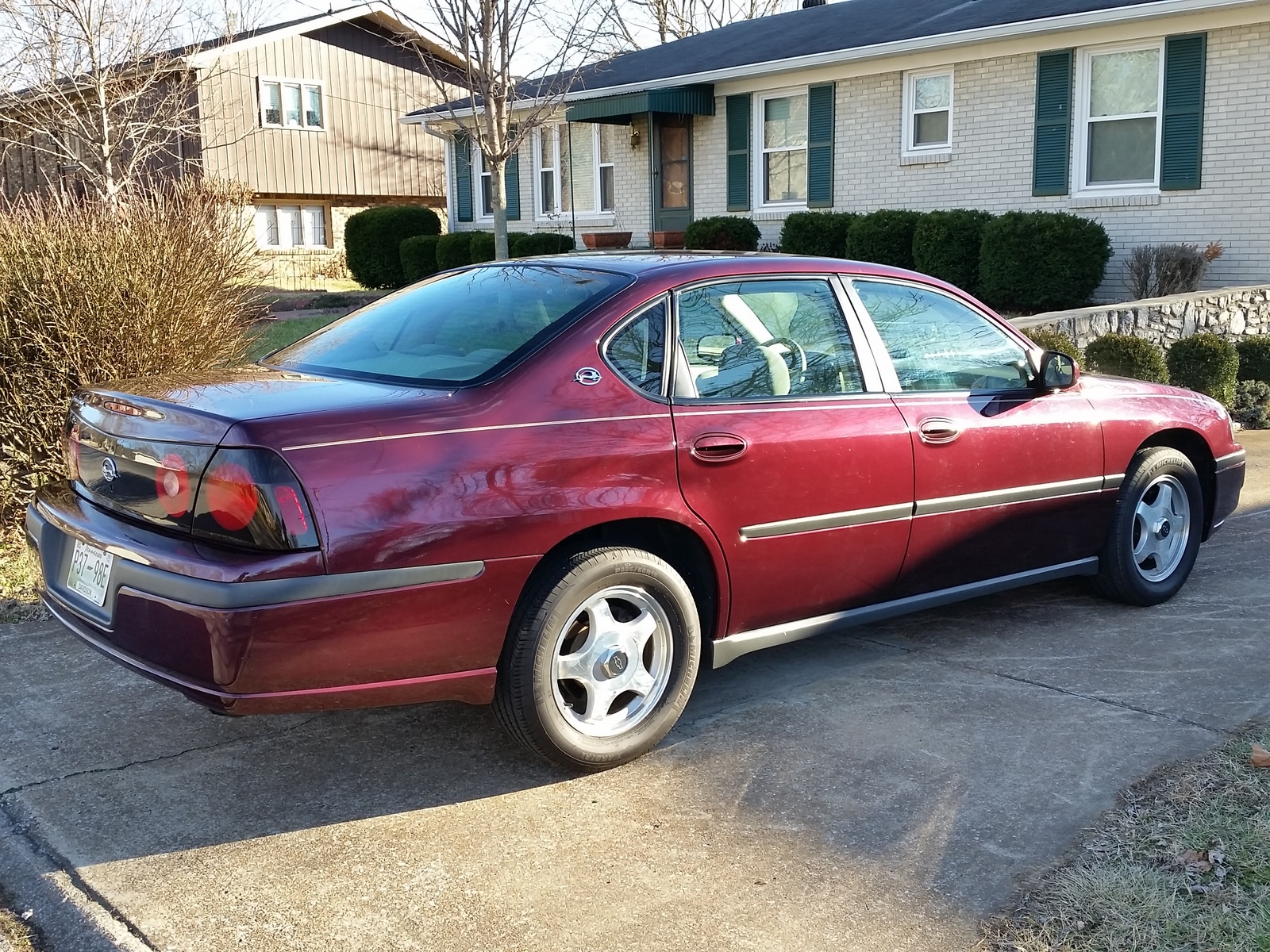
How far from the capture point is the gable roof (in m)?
14.6

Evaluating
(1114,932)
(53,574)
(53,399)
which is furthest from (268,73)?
(1114,932)

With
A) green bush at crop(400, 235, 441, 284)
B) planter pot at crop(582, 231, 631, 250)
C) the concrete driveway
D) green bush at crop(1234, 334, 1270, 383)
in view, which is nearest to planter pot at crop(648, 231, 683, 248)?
planter pot at crop(582, 231, 631, 250)

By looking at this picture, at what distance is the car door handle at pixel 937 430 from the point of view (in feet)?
14.8

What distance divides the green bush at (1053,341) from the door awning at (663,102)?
10.9 meters

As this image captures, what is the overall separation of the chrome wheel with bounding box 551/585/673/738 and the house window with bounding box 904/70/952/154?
14324 mm

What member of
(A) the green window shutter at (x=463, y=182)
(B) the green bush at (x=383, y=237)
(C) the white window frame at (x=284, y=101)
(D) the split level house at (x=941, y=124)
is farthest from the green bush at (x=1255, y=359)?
(C) the white window frame at (x=284, y=101)

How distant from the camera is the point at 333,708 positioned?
3314mm

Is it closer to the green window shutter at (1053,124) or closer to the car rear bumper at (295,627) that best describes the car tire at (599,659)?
the car rear bumper at (295,627)

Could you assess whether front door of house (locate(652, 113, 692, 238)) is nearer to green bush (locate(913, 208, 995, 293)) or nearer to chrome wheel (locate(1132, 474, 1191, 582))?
green bush (locate(913, 208, 995, 293))

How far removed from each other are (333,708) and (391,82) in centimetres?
3331

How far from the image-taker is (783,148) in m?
19.0

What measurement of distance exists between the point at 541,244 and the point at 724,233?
380 centimetres

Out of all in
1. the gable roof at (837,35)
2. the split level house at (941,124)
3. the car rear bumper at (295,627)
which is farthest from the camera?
the gable roof at (837,35)

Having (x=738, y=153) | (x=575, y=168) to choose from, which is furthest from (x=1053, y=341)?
(x=575, y=168)
